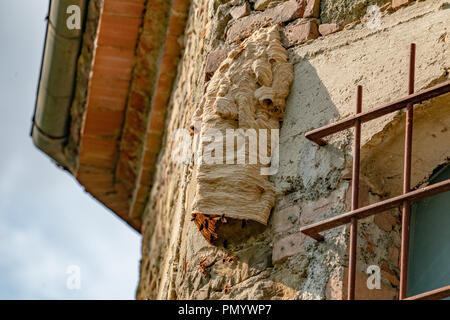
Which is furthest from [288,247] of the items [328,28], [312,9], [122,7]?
[122,7]

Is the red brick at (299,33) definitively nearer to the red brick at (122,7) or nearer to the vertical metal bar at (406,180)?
the vertical metal bar at (406,180)

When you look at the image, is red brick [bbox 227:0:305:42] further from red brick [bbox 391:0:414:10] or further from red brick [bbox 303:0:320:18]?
red brick [bbox 391:0:414:10]

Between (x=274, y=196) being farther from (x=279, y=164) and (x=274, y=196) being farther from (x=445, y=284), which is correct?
(x=445, y=284)

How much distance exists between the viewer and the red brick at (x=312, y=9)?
14.8 feet

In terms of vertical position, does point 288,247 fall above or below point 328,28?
below

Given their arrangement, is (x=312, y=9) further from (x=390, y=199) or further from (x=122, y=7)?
(x=122, y=7)

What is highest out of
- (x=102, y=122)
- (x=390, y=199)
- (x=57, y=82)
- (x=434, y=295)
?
(x=57, y=82)

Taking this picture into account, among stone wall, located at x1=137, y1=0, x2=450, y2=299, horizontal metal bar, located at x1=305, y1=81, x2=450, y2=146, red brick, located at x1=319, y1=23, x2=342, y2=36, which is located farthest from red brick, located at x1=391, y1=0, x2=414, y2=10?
horizontal metal bar, located at x1=305, y1=81, x2=450, y2=146

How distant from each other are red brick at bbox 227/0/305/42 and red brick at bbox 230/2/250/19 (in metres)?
0.02

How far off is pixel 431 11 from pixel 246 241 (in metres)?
1.06

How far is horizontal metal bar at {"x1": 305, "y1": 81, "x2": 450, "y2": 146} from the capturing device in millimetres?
3772

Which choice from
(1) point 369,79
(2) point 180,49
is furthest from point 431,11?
(2) point 180,49

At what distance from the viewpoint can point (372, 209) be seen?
12.0ft

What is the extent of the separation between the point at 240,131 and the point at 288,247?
0.53m
